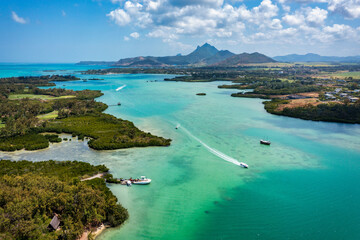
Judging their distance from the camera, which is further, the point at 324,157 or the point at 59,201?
the point at 324,157

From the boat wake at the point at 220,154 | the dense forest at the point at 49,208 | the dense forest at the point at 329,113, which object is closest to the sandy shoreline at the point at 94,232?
the dense forest at the point at 49,208

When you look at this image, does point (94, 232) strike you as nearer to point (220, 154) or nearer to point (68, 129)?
→ point (220, 154)

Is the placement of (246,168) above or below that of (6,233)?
below

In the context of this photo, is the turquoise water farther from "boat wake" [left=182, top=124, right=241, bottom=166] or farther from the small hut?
the small hut

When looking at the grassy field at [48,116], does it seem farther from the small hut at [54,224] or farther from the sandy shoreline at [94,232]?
the sandy shoreline at [94,232]

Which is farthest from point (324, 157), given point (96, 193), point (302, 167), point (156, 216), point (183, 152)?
point (96, 193)

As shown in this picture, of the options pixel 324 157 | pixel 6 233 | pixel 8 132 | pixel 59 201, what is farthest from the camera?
pixel 8 132

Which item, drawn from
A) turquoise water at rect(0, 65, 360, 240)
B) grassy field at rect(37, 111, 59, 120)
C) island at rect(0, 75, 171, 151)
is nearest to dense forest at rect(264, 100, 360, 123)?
turquoise water at rect(0, 65, 360, 240)

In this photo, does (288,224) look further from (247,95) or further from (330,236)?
(247,95)
